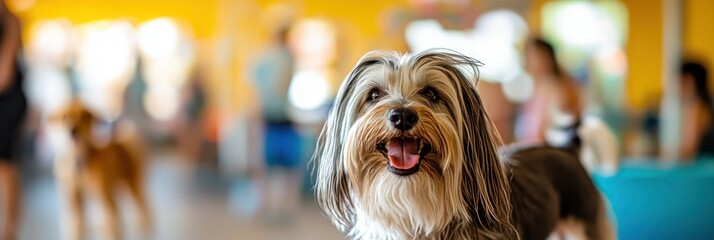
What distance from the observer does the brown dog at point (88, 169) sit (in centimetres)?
551

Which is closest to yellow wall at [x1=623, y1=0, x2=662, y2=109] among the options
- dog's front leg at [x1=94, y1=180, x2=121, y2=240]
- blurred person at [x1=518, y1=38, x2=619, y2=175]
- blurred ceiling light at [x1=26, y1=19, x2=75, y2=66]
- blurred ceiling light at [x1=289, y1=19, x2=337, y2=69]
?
blurred ceiling light at [x1=289, y1=19, x2=337, y2=69]

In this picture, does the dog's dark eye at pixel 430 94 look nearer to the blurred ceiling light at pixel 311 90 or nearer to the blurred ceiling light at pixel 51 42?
the blurred ceiling light at pixel 311 90

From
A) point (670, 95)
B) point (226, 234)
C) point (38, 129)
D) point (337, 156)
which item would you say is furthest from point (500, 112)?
point (38, 129)

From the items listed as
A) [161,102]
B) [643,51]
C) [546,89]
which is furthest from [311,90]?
[546,89]

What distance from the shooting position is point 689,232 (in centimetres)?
387

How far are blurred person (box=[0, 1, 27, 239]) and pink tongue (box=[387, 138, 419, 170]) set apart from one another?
3373mm

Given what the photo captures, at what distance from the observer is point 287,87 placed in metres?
7.74

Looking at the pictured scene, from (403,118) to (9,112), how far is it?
11.5ft

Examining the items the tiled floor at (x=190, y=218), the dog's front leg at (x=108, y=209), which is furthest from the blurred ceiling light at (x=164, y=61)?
the dog's front leg at (x=108, y=209)

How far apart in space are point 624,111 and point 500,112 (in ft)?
18.8

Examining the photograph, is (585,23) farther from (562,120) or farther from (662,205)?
(562,120)

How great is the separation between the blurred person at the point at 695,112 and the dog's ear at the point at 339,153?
4143 millimetres

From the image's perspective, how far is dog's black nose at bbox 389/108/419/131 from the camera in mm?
2098

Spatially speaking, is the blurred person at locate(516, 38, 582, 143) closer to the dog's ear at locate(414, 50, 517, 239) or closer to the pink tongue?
the dog's ear at locate(414, 50, 517, 239)
